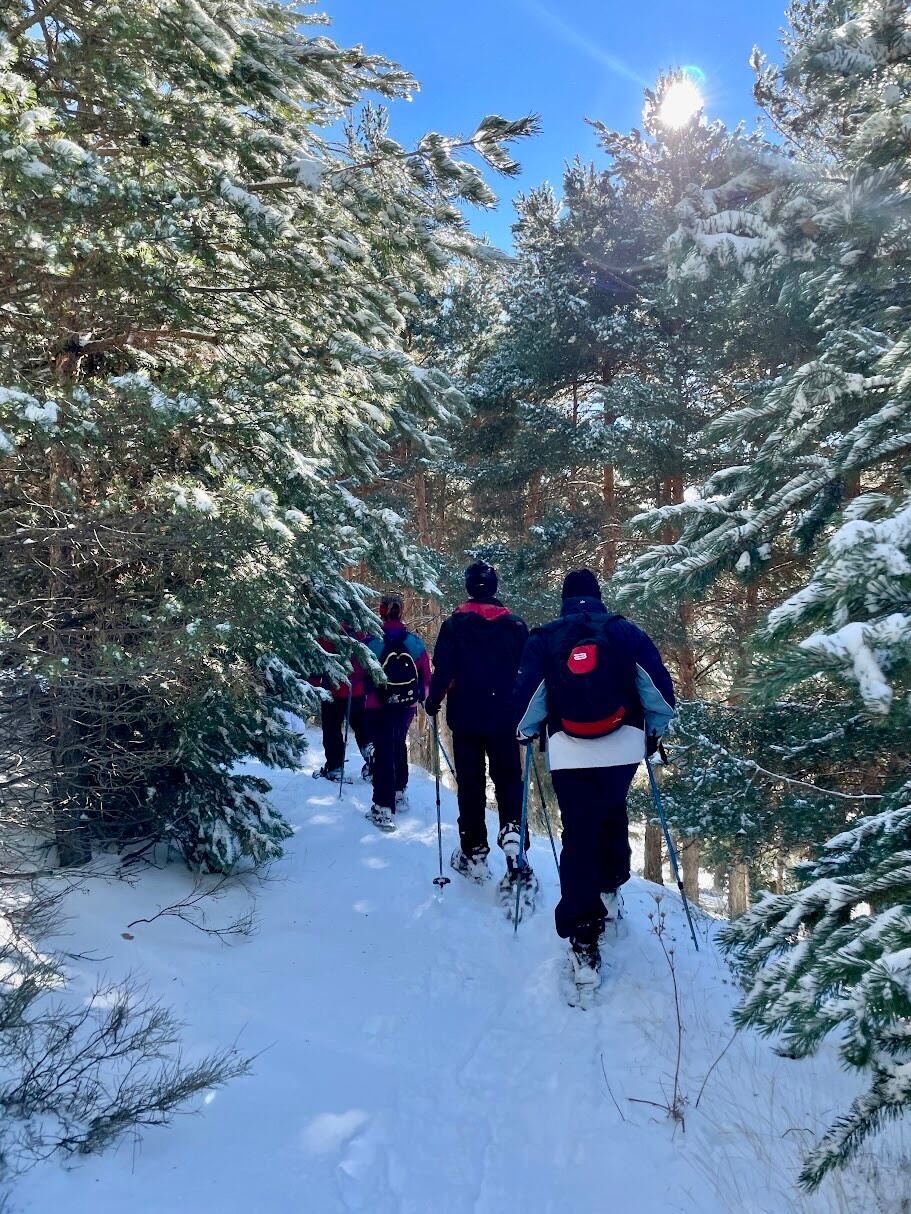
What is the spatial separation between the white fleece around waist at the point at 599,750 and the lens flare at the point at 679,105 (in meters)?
10.1

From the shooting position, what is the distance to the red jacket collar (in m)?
6.16

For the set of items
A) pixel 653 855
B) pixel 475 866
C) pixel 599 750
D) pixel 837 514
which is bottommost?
pixel 653 855

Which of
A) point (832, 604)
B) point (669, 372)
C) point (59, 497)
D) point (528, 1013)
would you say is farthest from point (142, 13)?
point (669, 372)

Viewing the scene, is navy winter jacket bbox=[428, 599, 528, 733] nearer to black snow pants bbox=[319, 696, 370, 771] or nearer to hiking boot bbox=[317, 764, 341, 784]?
black snow pants bbox=[319, 696, 370, 771]

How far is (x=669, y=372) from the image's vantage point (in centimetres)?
1195

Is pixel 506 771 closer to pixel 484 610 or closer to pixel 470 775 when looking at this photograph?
pixel 470 775

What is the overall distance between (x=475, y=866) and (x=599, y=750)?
2.50m

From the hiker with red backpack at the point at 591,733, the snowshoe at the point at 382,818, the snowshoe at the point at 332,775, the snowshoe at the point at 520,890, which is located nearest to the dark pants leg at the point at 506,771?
the snowshoe at the point at 520,890

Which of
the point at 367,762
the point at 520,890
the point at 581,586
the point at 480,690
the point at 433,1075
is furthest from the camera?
the point at 367,762

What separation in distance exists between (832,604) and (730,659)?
877 centimetres

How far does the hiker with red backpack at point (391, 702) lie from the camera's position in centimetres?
807

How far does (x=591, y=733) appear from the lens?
443 cm

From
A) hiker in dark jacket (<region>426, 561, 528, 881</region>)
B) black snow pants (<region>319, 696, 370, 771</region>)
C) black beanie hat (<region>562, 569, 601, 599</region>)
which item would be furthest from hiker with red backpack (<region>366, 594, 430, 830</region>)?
black beanie hat (<region>562, 569, 601, 599</region>)

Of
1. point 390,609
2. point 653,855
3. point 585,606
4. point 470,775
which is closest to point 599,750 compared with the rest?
point 585,606
